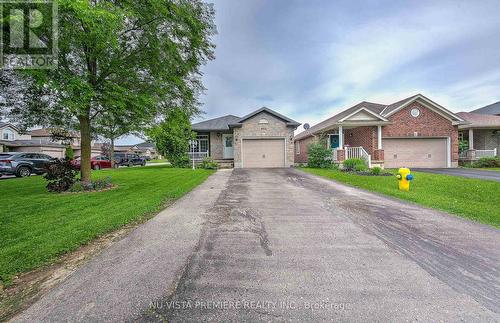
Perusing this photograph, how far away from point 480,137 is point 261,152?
19.8 m

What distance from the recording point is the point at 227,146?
69.0 feet

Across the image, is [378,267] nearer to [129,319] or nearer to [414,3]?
[129,319]

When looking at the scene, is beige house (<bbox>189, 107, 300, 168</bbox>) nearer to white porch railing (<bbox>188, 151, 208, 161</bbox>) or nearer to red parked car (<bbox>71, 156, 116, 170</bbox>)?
white porch railing (<bbox>188, 151, 208, 161</bbox>)

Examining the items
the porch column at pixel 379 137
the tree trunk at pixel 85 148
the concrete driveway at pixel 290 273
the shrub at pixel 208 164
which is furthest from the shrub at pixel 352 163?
the tree trunk at pixel 85 148

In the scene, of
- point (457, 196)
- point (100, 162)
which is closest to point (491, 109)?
point (457, 196)

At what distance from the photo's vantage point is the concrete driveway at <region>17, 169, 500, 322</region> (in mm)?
1967

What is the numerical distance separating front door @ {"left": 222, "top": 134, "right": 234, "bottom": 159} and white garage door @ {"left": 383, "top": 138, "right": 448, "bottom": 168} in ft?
43.2

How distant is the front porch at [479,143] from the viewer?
57.3ft

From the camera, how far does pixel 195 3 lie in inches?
293

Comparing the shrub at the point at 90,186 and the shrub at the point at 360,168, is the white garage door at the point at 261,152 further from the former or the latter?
the shrub at the point at 90,186

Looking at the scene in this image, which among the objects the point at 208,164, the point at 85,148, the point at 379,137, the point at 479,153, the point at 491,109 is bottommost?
the point at 208,164

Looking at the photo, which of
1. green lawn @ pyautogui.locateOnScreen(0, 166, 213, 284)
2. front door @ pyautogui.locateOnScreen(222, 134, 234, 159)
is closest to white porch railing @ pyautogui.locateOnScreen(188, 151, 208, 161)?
front door @ pyautogui.locateOnScreen(222, 134, 234, 159)

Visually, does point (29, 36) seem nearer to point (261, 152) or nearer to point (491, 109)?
point (261, 152)

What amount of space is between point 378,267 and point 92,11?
7.24 metres
